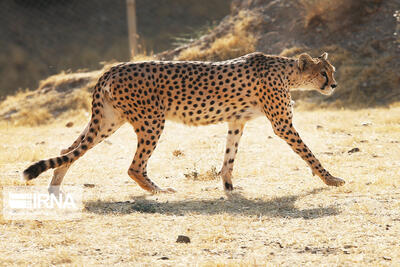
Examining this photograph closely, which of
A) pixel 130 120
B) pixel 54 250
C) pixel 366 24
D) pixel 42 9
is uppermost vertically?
pixel 42 9

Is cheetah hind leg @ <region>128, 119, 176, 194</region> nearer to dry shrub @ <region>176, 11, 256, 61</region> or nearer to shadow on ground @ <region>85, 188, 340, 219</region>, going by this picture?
shadow on ground @ <region>85, 188, 340, 219</region>

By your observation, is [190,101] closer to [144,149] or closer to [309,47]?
[144,149]

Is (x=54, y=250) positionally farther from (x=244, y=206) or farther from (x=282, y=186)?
(x=282, y=186)

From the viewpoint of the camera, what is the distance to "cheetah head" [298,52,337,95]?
6582 mm

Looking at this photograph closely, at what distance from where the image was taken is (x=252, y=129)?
980 cm

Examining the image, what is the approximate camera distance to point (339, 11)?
13477 mm

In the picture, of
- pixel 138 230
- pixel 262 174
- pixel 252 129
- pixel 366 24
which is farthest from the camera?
pixel 366 24

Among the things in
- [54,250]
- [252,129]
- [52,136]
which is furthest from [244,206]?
[52,136]

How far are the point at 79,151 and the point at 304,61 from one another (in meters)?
2.49

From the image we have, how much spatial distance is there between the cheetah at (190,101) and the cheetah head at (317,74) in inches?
1.4

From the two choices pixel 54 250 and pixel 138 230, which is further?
pixel 138 230

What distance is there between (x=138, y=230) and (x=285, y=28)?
1003 cm

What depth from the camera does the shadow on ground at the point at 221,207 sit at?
5203mm

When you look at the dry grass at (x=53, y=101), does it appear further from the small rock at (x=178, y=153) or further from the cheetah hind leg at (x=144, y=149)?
the cheetah hind leg at (x=144, y=149)
